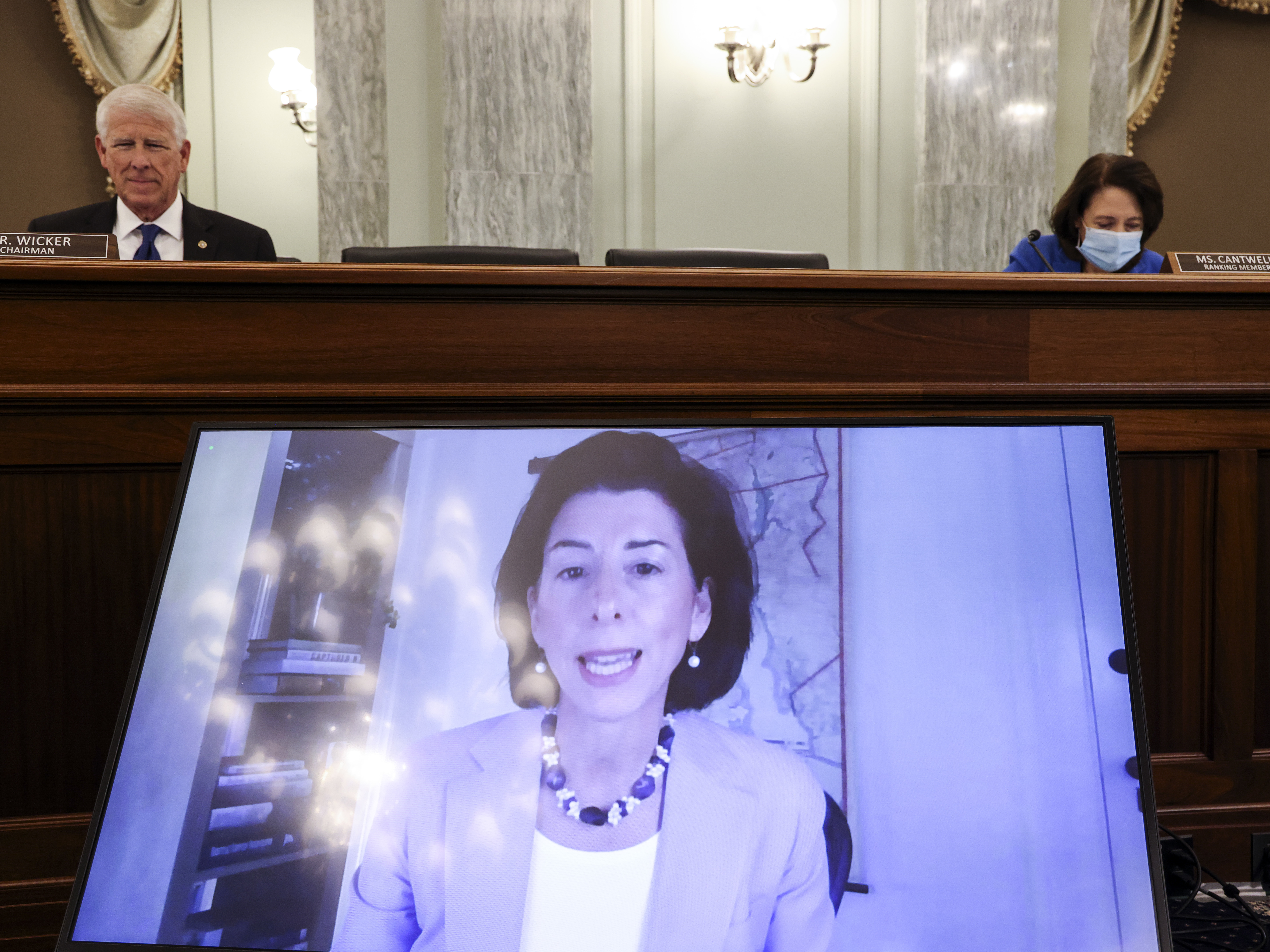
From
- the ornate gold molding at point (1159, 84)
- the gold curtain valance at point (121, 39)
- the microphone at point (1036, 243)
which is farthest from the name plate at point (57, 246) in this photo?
the ornate gold molding at point (1159, 84)

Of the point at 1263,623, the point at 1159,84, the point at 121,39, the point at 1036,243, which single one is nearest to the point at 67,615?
the point at 1263,623

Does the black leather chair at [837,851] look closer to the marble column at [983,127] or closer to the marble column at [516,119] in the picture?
the marble column at [516,119]

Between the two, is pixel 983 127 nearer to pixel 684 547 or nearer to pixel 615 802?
pixel 684 547

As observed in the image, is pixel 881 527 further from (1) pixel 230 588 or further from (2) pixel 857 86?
(2) pixel 857 86

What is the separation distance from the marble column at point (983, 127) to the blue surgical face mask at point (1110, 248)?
5.36ft

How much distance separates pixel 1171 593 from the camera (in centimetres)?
120

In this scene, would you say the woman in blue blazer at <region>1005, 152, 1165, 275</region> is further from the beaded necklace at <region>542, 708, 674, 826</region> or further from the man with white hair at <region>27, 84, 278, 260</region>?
the man with white hair at <region>27, 84, 278, 260</region>

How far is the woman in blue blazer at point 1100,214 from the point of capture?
1864mm

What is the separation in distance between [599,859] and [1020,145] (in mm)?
3414

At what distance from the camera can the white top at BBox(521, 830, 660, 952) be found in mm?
718

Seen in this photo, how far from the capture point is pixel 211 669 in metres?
0.84

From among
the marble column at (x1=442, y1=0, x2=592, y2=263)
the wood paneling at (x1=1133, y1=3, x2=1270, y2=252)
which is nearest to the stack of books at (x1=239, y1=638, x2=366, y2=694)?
the marble column at (x1=442, y1=0, x2=592, y2=263)

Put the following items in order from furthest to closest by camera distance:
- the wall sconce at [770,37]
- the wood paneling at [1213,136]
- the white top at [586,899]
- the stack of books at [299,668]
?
1. the wood paneling at [1213,136]
2. the wall sconce at [770,37]
3. the stack of books at [299,668]
4. the white top at [586,899]

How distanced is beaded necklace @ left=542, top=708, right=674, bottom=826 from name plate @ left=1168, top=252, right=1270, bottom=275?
3.43ft
